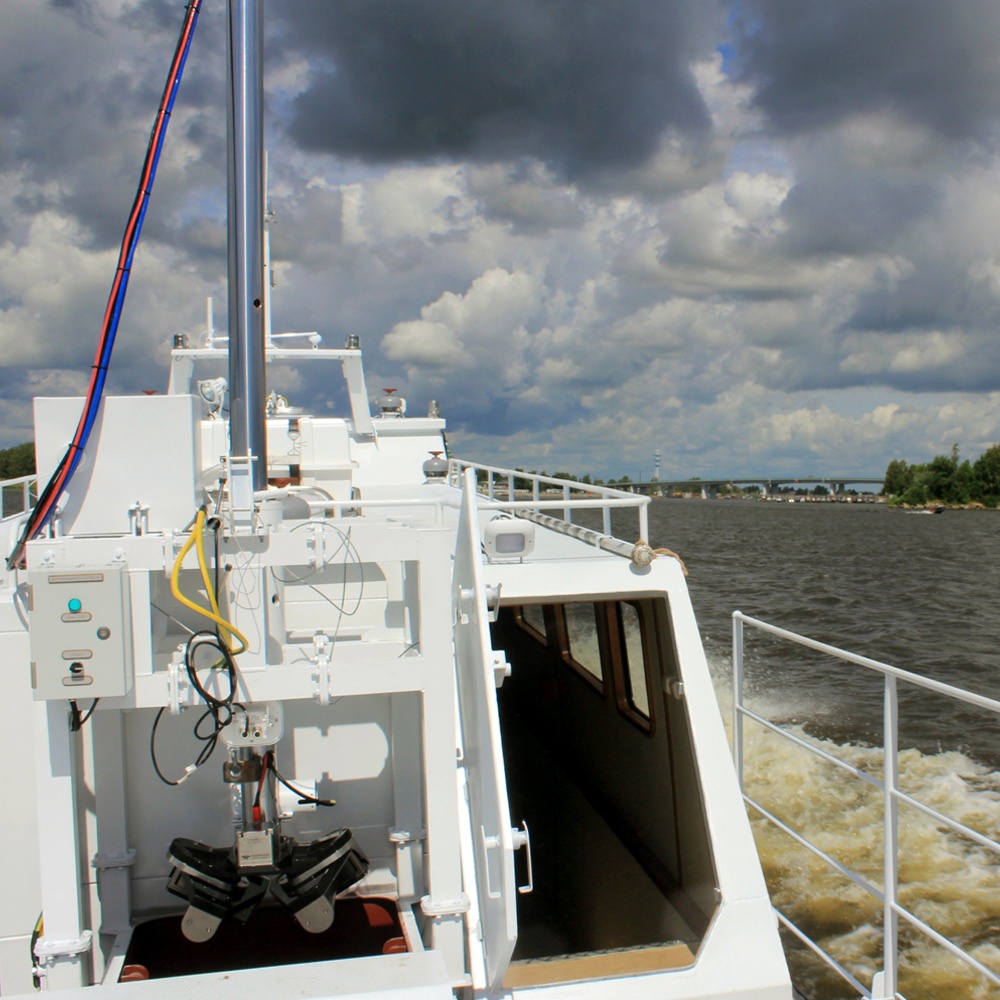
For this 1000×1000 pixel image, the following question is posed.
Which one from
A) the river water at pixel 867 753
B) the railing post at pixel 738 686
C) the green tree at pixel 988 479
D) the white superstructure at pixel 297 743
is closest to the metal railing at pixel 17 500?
the white superstructure at pixel 297 743

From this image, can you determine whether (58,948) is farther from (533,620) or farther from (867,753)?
(867,753)

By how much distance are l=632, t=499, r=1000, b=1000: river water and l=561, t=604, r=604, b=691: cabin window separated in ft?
8.32

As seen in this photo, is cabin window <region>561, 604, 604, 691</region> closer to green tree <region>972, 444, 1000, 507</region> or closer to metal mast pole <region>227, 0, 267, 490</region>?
metal mast pole <region>227, 0, 267, 490</region>

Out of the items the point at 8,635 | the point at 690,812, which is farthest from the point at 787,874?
the point at 8,635

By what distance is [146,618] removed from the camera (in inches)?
118

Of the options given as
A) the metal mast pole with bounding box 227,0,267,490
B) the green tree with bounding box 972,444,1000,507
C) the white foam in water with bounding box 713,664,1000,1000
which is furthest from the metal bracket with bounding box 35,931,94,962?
the green tree with bounding box 972,444,1000,507

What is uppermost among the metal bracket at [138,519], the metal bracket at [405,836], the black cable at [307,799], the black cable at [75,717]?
the metal bracket at [138,519]

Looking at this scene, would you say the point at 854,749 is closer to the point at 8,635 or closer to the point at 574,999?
the point at 574,999

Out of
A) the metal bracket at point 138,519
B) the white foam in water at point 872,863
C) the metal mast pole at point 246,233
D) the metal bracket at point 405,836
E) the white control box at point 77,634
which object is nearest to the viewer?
the white control box at point 77,634

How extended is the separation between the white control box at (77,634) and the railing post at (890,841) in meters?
2.59

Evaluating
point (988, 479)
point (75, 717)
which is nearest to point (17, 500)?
point (75, 717)

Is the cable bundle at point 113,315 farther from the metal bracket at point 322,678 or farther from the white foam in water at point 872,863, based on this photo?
the white foam in water at point 872,863

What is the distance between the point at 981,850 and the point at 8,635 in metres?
8.34

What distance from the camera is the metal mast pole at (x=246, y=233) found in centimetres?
430
